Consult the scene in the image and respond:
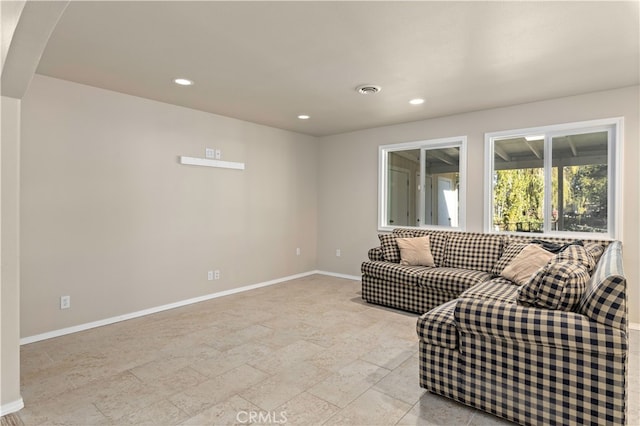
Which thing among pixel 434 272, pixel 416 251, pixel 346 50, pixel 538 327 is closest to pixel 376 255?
pixel 416 251

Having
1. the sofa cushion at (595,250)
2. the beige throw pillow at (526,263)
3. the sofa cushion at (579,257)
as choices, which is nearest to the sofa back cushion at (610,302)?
the sofa cushion at (579,257)

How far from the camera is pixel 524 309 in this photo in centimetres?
193

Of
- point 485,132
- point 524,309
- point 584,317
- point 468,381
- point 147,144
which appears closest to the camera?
point 584,317

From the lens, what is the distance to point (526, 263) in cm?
337

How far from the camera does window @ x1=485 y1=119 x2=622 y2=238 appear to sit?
12.4ft

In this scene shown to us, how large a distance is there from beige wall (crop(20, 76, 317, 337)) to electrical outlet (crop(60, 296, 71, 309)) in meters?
0.04

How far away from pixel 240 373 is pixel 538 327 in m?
2.00

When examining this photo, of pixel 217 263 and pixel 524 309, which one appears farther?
pixel 217 263

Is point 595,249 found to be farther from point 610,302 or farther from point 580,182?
point 610,302

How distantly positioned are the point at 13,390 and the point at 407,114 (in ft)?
15.4

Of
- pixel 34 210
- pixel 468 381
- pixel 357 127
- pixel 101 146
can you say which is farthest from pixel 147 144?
pixel 468 381

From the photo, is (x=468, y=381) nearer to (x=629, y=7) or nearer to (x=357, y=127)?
(x=629, y=7)

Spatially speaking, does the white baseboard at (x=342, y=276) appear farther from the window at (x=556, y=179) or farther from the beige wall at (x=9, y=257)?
the beige wall at (x=9, y=257)

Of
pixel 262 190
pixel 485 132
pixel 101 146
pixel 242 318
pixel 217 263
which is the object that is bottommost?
pixel 242 318
